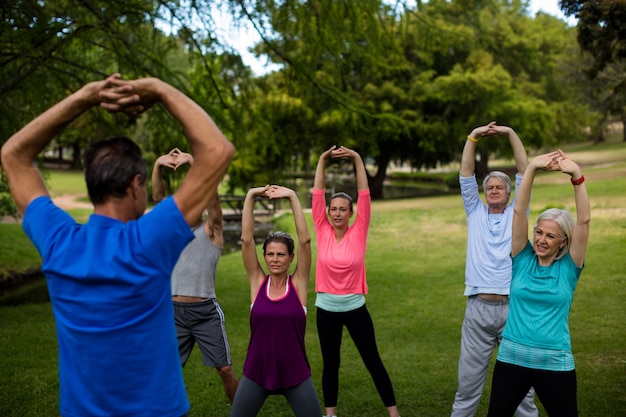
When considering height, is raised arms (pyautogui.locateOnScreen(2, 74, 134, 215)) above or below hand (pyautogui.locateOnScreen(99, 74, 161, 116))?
below

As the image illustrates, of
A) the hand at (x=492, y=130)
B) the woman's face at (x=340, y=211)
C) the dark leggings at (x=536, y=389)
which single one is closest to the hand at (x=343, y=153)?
the woman's face at (x=340, y=211)

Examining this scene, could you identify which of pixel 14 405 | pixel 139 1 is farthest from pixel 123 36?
pixel 14 405

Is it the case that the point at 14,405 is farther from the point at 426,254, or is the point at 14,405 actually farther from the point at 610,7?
the point at 426,254

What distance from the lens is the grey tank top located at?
204 inches

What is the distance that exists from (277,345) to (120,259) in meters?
1.98

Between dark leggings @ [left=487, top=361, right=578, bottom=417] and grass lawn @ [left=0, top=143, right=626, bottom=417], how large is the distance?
203 centimetres

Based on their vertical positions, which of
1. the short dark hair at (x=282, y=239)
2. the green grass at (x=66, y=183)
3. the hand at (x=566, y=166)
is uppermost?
the hand at (x=566, y=166)

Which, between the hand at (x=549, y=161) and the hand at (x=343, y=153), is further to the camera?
the hand at (x=343, y=153)

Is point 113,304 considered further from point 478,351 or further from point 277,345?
point 478,351

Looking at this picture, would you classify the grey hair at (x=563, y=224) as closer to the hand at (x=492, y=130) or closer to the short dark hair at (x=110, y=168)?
the hand at (x=492, y=130)

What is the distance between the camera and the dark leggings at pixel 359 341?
524 cm

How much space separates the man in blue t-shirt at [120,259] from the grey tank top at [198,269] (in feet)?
8.92

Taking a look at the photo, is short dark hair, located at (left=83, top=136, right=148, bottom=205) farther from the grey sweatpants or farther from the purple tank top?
the grey sweatpants

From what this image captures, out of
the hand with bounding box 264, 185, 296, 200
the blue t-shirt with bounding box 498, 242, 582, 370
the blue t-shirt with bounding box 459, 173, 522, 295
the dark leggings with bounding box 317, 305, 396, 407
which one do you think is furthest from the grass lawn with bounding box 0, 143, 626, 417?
the hand with bounding box 264, 185, 296, 200
